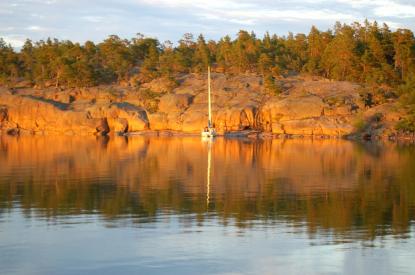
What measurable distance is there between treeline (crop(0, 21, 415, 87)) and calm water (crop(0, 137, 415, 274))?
48.2m

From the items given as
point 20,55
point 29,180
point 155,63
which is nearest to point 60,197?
point 29,180

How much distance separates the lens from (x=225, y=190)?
90.7 feet

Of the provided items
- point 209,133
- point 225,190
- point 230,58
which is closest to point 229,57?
point 230,58

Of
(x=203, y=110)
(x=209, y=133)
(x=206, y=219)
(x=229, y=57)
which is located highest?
(x=229, y=57)

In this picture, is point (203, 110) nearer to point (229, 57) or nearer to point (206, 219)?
point (229, 57)

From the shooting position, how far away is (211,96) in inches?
3349

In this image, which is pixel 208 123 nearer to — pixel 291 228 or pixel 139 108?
pixel 139 108

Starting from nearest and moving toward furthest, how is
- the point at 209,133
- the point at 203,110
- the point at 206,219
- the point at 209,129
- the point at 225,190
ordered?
the point at 206,219
the point at 225,190
the point at 209,133
the point at 209,129
the point at 203,110

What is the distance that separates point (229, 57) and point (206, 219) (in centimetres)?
7535

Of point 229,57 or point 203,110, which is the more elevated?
point 229,57

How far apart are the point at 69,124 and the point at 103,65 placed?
17.3 meters

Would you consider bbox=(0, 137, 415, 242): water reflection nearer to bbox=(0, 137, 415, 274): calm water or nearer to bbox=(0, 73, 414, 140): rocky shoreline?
bbox=(0, 137, 415, 274): calm water

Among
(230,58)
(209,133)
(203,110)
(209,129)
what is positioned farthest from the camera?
(230,58)

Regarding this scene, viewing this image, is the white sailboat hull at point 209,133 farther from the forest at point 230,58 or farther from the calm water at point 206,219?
the calm water at point 206,219
